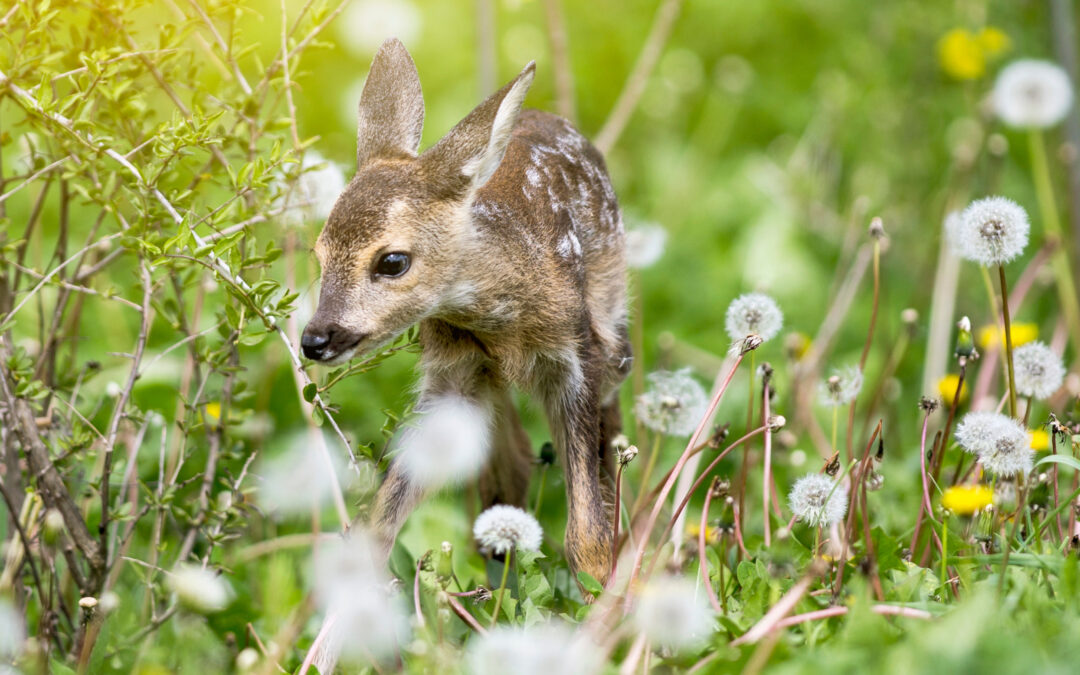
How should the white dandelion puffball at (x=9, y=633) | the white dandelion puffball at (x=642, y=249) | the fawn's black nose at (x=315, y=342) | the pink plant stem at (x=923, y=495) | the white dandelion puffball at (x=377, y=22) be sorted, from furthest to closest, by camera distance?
the white dandelion puffball at (x=377, y=22) → the white dandelion puffball at (x=642, y=249) → the pink plant stem at (x=923, y=495) → the fawn's black nose at (x=315, y=342) → the white dandelion puffball at (x=9, y=633)

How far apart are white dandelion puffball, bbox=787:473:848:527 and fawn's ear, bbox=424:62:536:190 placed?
46.3 inches

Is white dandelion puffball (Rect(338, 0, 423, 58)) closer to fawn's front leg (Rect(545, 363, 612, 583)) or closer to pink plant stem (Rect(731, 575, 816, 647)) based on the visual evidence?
fawn's front leg (Rect(545, 363, 612, 583))

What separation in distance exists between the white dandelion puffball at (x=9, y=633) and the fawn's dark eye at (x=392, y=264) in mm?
1167

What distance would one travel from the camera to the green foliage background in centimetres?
302

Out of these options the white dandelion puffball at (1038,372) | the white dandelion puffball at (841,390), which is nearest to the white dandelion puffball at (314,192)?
the white dandelion puffball at (841,390)

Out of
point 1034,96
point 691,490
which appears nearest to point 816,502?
point 691,490

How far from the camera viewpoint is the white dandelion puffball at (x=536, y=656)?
2.23 meters

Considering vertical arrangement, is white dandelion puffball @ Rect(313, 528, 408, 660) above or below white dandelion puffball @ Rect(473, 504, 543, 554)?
below

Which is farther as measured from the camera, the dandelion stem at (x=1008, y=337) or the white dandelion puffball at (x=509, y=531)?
the dandelion stem at (x=1008, y=337)

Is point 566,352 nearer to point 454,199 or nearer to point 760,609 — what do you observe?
point 454,199

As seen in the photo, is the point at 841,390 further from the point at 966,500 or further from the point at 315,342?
the point at 315,342

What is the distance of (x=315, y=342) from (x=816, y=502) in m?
1.30

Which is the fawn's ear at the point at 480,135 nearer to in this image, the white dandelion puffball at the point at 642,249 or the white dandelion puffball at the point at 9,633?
the white dandelion puffball at the point at 642,249

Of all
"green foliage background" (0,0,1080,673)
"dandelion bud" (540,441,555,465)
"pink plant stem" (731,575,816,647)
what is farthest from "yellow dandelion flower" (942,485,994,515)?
"dandelion bud" (540,441,555,465)
